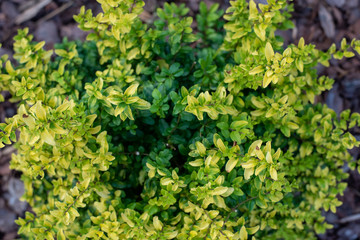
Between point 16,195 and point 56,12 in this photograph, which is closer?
point 16,195

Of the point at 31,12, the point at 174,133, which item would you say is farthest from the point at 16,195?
the point at 174,133

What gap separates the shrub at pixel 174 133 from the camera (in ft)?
6.88

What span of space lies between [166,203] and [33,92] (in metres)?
1.12

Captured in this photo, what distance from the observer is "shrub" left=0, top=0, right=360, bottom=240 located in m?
2.10

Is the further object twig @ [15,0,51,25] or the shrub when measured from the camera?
twig @ [15,0,51,25]

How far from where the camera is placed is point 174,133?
8.30 feet

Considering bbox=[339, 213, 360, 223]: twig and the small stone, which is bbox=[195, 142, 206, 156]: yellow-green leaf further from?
the small stone

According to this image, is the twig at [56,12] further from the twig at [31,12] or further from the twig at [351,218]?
the twig at [351,218]

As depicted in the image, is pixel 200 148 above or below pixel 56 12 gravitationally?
below

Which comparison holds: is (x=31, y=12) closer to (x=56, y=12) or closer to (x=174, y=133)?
(x=56, y=12)

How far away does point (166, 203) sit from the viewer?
2.17 meters

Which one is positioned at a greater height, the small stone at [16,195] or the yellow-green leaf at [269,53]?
the yellow-green leaf at [269,53]

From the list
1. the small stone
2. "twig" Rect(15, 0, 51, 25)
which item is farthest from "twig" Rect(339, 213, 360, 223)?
"twig" Rect(15, 0, 51, 25)

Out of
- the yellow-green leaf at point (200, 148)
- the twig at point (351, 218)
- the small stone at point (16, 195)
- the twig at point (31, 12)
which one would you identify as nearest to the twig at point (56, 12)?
the twig at point (31, 12)
